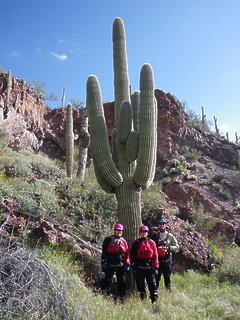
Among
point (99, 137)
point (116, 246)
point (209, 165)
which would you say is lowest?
point (116, 246)

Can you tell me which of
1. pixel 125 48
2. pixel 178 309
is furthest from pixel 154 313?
pixel 125 48

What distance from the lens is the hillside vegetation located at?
395 cm

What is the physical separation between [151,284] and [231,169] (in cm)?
1841

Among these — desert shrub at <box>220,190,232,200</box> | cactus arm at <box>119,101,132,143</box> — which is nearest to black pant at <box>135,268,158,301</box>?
cactus arm at <box>119,101,132,143</box>

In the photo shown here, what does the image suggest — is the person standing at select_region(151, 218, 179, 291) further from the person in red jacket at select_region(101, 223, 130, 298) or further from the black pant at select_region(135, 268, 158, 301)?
the person in red jacket at select_region(101, 223, 130, 298)

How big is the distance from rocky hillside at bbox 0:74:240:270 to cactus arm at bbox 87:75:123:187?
12.6 feet

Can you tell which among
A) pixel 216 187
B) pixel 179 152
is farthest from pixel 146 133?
pixel 179 152

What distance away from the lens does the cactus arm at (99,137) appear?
Answer: 21.5ft

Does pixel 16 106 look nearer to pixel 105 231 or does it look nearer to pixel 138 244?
pixel 105 231

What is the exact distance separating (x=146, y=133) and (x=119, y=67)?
2.22 m

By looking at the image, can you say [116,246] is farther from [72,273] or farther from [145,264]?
[72,273]

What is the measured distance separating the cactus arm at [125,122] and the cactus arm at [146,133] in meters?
0.30

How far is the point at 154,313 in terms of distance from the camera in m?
4.84

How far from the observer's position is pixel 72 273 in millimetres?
5480
